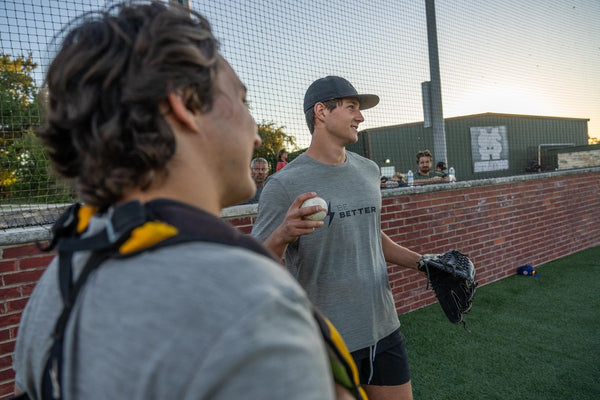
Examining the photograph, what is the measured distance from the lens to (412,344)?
4.26 meters

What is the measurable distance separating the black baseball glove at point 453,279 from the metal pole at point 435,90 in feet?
13.8

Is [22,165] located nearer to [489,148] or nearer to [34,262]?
[34,262]

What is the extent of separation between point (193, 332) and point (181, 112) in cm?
A: 41

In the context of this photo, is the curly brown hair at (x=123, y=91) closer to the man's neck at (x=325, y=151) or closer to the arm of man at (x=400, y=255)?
the man's neck at (x=325, y=151)

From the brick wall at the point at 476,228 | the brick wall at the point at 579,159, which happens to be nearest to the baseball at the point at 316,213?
the brick wall at the point at 476,228

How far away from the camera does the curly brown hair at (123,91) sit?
705 mm

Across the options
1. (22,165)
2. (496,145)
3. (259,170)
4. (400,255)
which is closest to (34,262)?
(22,165)

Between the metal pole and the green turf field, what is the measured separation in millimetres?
2278

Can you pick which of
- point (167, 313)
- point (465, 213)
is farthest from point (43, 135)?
point (465, 213)

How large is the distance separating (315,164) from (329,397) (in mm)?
1979

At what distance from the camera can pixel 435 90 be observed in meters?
6.44

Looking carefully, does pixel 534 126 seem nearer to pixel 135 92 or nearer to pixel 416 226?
pixel 416 226

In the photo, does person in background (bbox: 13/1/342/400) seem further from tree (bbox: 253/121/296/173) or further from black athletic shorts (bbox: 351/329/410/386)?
tree (bbox: 253/121/296/173)

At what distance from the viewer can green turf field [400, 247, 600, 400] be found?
334 cm
